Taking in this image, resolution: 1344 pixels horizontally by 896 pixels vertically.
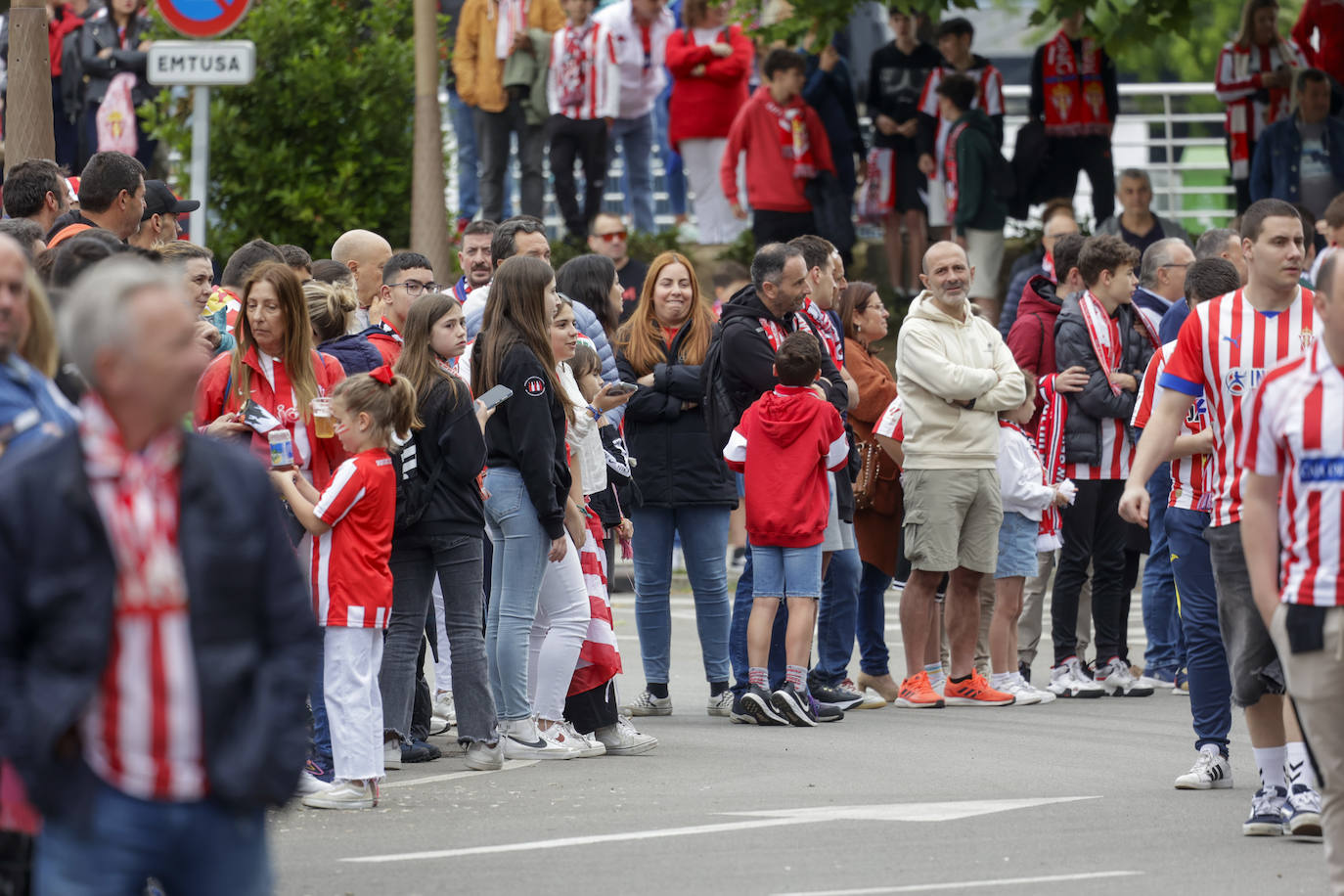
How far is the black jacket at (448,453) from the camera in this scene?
338 inches

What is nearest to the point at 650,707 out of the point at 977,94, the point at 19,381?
the point at 19,381

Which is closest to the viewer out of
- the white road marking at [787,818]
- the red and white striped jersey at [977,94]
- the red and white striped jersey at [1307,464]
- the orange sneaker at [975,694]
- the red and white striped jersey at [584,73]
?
the red and white striped jersey at [1307,464]

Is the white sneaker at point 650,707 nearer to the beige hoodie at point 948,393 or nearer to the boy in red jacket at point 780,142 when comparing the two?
the beige hoodie at point 948,393

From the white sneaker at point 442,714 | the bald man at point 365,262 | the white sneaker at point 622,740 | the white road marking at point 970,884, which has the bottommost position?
the white sneaker at point 442,714

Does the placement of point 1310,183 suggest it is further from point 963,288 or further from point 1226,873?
point 1226,873

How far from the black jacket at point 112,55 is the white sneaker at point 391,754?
951 cm

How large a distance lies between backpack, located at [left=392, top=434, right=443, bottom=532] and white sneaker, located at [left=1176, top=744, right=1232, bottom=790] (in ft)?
10.5

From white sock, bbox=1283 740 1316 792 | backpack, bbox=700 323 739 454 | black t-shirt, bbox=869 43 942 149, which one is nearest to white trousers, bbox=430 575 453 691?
backpack, bbox=700 323 739 454

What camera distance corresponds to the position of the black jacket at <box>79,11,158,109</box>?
17.1 meters

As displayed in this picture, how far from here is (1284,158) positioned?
17.1m

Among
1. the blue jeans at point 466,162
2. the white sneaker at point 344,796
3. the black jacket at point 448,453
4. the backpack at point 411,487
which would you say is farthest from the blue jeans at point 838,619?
the blue jeans at point 466,162

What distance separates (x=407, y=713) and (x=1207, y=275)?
405 centimetres

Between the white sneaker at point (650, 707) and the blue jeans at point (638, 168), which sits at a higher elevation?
the blue jeans at point (638, 168)

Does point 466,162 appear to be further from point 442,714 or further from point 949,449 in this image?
point 442,714
